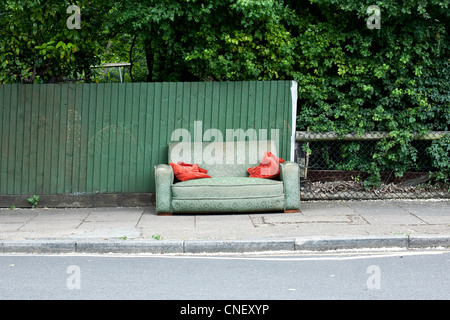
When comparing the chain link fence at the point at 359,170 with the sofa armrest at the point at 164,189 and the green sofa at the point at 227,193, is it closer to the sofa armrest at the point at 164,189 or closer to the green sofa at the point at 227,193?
the green sofa at the point at 227,193

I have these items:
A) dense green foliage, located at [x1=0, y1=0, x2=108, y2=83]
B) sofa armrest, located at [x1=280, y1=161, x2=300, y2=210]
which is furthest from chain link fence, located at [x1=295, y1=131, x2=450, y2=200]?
dense green foliage, located at [x1=0, y1=0, x2=108, y2=83]

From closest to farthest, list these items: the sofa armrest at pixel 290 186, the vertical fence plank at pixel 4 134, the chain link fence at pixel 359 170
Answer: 1. the sofa armrest at pixel 290 186
2. the vertical fence plank at pixel 4 134
3. the chain link fence at pixel 359 170

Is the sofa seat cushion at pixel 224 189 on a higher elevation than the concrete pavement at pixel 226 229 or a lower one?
→ higher

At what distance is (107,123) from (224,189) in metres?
2.60

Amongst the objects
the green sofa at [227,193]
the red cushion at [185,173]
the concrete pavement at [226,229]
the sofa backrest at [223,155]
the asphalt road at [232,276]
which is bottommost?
the asphalt road at [232,276]

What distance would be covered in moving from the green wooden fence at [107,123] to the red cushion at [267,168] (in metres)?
0.85

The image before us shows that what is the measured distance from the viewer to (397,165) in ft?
33.3

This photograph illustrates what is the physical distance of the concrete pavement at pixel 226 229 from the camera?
6.96m

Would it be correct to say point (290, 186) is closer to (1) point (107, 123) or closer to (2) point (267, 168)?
(2) point (267, 168)

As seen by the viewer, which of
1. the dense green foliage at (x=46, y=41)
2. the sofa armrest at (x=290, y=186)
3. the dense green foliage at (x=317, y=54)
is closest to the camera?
the sofa armrest at (x=290, y=186)

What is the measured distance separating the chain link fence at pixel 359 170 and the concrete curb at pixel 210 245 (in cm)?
295

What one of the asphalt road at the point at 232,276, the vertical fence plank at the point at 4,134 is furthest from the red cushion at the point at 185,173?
the vertical fence plank at the point at 4,134

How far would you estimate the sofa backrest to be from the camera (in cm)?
951

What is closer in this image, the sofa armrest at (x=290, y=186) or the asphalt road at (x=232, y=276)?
the asphalt road at (x=232, y=276)
